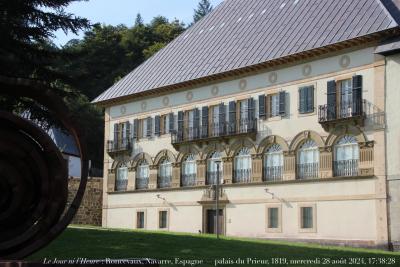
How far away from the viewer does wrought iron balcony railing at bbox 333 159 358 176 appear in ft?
120

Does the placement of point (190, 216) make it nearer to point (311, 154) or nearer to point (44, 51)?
point (311, 154)

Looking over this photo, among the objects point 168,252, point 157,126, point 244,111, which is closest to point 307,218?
point 244,111

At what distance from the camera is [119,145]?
172 feet

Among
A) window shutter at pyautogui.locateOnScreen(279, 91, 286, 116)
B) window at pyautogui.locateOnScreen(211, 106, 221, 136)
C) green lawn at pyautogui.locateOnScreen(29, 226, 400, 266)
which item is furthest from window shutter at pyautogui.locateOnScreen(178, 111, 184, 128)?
green lawn at pyautogui.locateOnScreen(29, 226, 400, 266)

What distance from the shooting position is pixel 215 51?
154ft

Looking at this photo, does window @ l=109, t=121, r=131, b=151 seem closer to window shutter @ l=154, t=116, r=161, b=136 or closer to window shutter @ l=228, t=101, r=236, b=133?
window shutter @ l=154, t=116, r=161, b=136

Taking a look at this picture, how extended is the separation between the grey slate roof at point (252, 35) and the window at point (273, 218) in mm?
8641

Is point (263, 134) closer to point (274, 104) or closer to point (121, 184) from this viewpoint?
point (274, 104)

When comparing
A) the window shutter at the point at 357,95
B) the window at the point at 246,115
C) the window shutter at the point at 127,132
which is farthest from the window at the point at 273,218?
the window shutter at the point at 127,132

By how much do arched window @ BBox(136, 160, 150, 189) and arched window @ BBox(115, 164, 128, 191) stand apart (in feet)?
4.51

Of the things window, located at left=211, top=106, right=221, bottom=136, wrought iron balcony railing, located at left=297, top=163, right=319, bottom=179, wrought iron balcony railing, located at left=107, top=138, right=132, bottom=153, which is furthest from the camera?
wrought iron balcony railing, located at left=107, top=138, right=132, bottom=153

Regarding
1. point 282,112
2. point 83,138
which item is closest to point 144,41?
point 282,112

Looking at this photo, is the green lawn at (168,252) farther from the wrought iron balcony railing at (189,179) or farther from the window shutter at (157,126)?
the window shutter at (157,126)

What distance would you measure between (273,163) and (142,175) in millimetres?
12870
